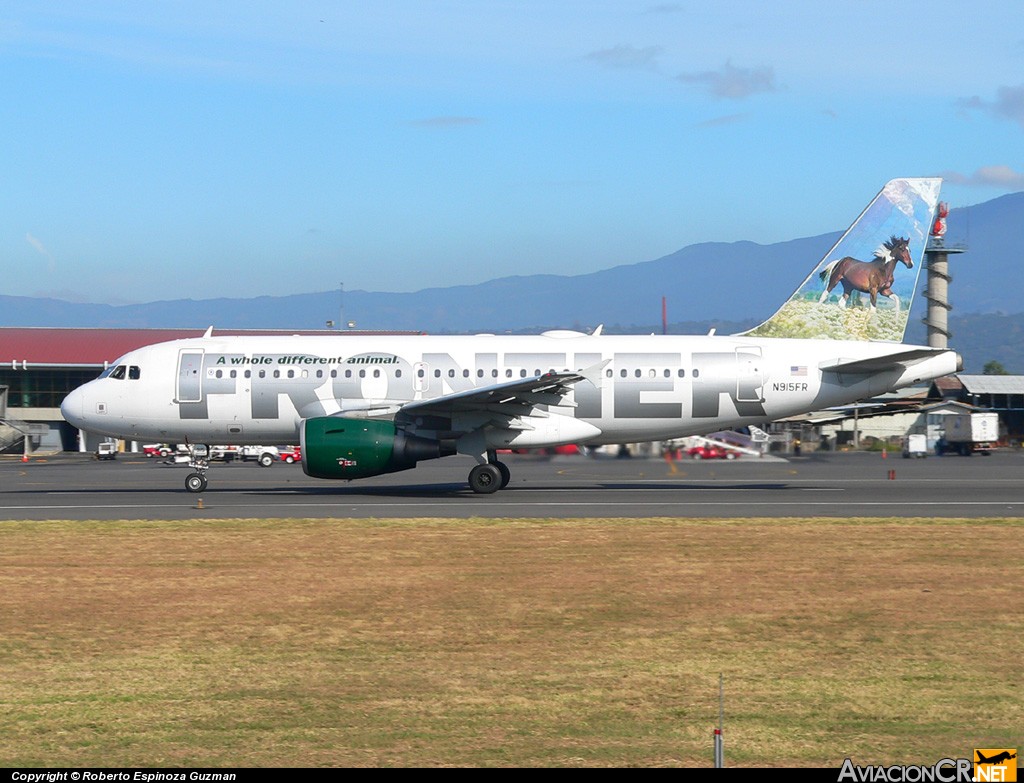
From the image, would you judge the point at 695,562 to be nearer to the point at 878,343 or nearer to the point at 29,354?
the point at 878,343

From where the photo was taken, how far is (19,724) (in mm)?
9211

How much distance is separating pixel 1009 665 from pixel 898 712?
7.55ft

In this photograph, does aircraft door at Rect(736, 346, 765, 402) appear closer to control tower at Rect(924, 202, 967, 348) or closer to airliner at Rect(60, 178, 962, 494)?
airliner at Rect(60, 178, 962, 494)

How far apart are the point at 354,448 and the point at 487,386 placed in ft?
13.6

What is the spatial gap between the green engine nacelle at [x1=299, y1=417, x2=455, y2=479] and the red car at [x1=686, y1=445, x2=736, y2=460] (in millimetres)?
15993

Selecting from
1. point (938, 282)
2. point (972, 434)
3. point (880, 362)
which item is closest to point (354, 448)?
point (880, 362)

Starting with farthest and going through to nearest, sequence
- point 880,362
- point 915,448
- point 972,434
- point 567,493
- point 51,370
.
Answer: point 51,370, point 972,434, point 915,448, point 567,493, point 880,362

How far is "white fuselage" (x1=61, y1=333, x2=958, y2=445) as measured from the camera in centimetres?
2872

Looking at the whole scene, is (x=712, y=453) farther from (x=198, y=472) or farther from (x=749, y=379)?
(x=198, y=472)

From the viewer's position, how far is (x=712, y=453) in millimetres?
44000

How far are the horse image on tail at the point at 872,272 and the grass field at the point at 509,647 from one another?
12.3 m

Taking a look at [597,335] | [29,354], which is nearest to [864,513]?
[597,335]

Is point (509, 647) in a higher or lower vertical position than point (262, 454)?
lower

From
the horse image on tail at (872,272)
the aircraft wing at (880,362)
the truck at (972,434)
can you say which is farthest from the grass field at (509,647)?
the truck at (972,434)
